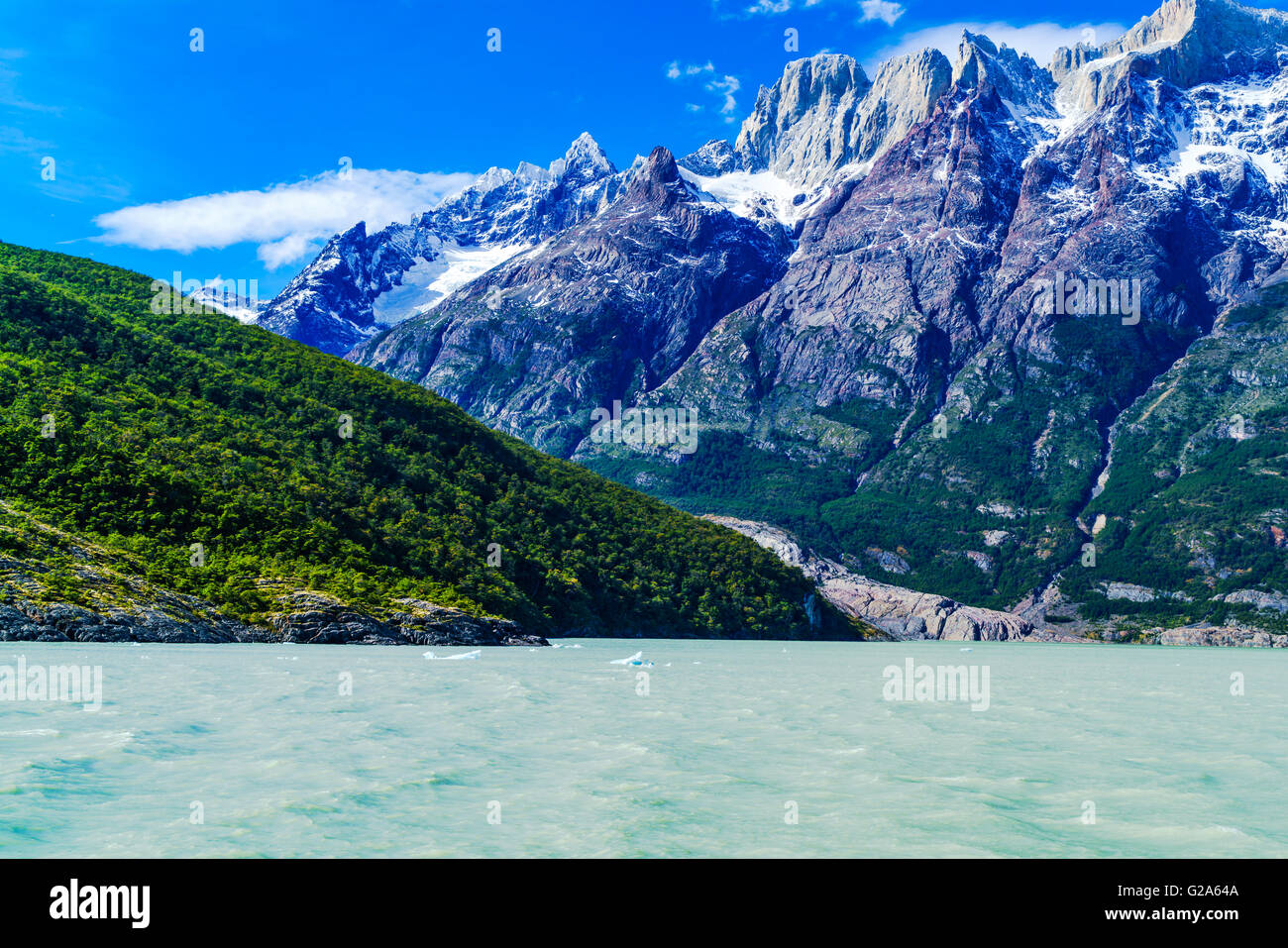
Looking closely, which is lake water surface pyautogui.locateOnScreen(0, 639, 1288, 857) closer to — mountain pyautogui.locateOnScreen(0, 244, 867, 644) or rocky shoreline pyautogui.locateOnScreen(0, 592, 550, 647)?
rocky shoreline pyautogui.locateOnScreen(0, 592, 550, 647)

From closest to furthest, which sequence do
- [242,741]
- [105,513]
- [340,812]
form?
[340,812] < [242,741] < [105,513]

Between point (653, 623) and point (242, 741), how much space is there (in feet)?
361

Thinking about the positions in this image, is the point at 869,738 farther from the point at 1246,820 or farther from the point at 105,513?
A: the point at 105,513

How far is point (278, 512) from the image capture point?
96188 millimetres

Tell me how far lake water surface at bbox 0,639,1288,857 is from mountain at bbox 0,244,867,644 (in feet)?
87.0

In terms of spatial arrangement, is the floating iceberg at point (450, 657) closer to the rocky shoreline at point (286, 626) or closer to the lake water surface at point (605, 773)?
the rocky shoreline at point (286, 626)

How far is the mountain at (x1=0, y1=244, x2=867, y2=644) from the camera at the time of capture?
79500 millimetres

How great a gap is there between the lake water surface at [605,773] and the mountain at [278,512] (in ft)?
87.0

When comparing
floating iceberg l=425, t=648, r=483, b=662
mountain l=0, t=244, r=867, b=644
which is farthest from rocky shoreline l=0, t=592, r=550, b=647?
floating iceberg l=425, t=648, r=483, b=662

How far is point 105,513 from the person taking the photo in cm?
8388

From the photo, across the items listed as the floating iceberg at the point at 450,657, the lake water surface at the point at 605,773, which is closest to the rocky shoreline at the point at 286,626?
the floating iceberg at the point at 450,657
